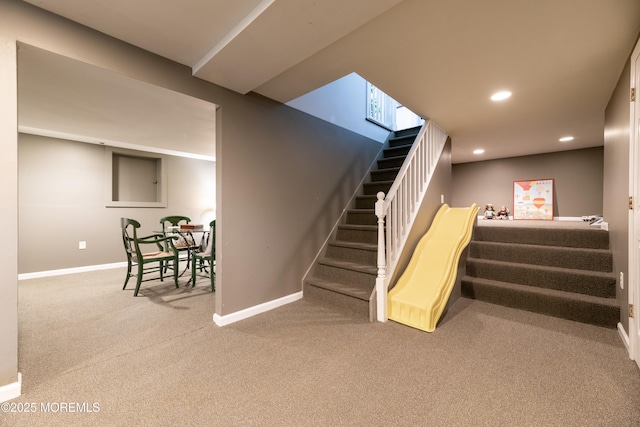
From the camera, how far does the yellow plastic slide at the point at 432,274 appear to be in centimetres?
230

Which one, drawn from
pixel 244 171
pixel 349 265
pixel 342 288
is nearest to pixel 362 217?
pixel 349 265

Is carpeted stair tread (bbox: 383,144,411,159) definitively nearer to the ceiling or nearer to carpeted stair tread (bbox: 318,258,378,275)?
the ceiling

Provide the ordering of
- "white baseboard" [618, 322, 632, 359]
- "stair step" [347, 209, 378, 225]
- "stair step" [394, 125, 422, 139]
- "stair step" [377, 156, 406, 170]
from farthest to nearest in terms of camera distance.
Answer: "stair step" [394, 125, 422, 139], "stair step" [377, 156, 406, 170], "stair step" [347, 209, 378, 225], "white baseboard" [618, 322, 632, 359]

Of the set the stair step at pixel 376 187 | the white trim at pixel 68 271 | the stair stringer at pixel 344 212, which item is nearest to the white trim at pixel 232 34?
the stair stringer at pixel 344 212

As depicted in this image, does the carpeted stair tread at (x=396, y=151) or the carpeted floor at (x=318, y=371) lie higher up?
the carpeted stair tread at (x=396, y=151)

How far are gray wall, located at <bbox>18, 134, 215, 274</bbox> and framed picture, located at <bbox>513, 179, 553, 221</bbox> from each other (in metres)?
7.48

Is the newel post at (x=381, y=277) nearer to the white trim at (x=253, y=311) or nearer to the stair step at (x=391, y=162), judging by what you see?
the white trim at (x=253, y=311)

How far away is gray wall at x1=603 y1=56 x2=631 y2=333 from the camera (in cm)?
191

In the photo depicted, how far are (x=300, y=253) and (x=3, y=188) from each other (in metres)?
2.30

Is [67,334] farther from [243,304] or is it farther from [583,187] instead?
[583,187]

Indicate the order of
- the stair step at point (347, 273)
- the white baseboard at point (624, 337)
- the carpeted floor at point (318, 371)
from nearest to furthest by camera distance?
the carpeted floor at point (318, 371)
the white baseboard at point (624, 337)
the stair step at point (347, 273)

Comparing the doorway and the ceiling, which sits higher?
the ceiling

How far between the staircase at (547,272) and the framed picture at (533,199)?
2885 mm

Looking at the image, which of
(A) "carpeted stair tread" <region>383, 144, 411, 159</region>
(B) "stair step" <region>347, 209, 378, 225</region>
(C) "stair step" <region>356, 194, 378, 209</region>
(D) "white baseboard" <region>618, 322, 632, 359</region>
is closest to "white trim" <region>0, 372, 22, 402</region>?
(B) "stair step" <region>347, 209, 378, 225</region>
